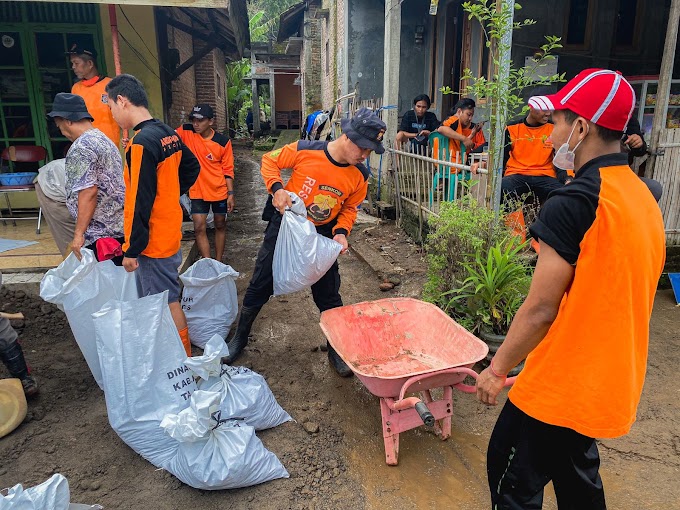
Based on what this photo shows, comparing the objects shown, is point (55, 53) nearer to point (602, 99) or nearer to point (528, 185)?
point (528, 185)

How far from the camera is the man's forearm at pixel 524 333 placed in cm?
158

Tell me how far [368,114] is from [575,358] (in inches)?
80.8

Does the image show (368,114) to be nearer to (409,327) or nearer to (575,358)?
(409,327)

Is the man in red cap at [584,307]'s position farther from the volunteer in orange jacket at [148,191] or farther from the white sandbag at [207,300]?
the white sandbag at [207,300]

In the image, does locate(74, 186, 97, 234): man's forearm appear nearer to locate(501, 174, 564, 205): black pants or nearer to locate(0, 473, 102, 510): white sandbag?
locate(0, 473, 102, 510): white sandbag

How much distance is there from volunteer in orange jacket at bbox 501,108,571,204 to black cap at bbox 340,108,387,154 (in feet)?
6.96

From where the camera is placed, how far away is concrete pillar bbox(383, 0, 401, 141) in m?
7.15

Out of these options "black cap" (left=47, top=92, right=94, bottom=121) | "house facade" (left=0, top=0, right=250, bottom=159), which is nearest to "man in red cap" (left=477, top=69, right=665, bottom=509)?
"black cap" (left=47, top=92, right=94, bottom=121)

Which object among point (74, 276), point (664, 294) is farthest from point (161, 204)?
point (664, 294)

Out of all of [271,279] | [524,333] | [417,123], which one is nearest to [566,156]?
[524,333]

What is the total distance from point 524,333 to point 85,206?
2.76 m

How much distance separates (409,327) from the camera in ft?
10.5

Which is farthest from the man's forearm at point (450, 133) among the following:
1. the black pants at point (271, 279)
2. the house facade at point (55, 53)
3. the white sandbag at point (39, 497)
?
the white sandbag at point (39, 497)

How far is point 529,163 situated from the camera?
4945mm
